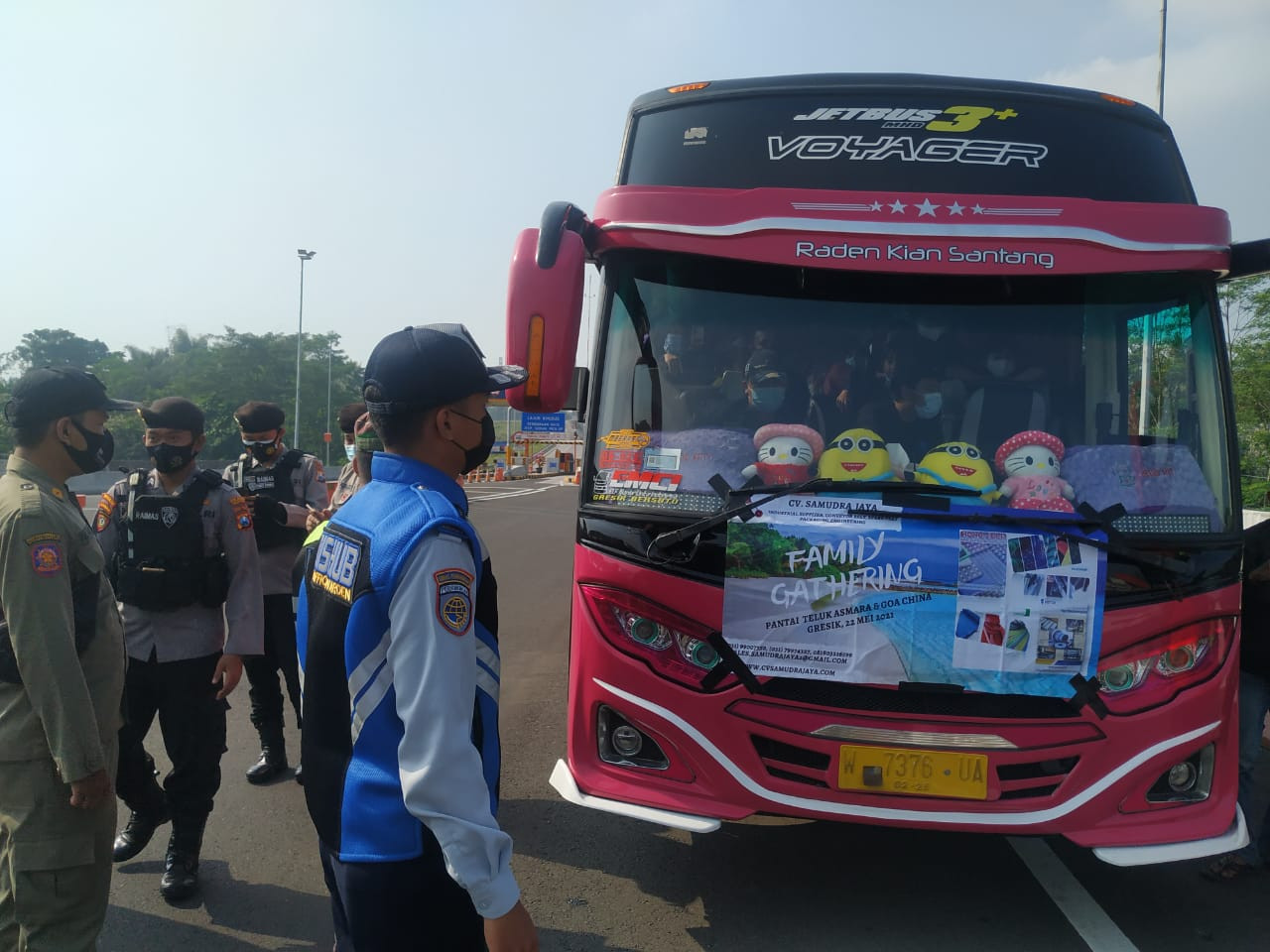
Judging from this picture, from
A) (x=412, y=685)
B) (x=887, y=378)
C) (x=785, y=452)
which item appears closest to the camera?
(x=412, y=685)

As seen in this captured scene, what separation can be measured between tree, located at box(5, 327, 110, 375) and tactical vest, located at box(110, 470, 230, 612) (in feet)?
342

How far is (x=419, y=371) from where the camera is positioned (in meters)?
1.86

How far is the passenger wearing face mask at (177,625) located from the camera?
3.74m

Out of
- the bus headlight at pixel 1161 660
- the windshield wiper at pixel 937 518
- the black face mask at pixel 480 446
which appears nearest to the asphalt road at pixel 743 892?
the bus headlight at pixel 1161 660

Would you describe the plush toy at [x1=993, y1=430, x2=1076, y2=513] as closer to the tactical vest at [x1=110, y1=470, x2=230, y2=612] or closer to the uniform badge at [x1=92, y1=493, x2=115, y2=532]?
the tactical vest at [x1=110, y1=470, x2=230, y2=612]

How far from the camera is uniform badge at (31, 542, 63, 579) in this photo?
2590 millimetres

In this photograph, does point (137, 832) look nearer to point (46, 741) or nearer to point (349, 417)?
point (46, 741)

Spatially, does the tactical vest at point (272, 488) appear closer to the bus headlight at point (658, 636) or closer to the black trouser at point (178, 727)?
the black trouser at point (178, 727)

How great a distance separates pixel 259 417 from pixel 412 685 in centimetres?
406

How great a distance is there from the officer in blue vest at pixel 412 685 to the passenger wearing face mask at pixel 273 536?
327 cm

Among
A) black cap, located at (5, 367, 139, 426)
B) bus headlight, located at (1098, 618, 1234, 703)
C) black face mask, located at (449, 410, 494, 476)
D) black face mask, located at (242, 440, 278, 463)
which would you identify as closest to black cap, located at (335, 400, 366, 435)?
black face mask, located at (242, 440, 278, 463)

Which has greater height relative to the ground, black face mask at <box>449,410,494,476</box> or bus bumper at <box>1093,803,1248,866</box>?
black face mask at <box>449,410,494,476</box>

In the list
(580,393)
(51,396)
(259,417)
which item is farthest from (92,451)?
(259,417)

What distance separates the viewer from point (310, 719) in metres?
1.89
